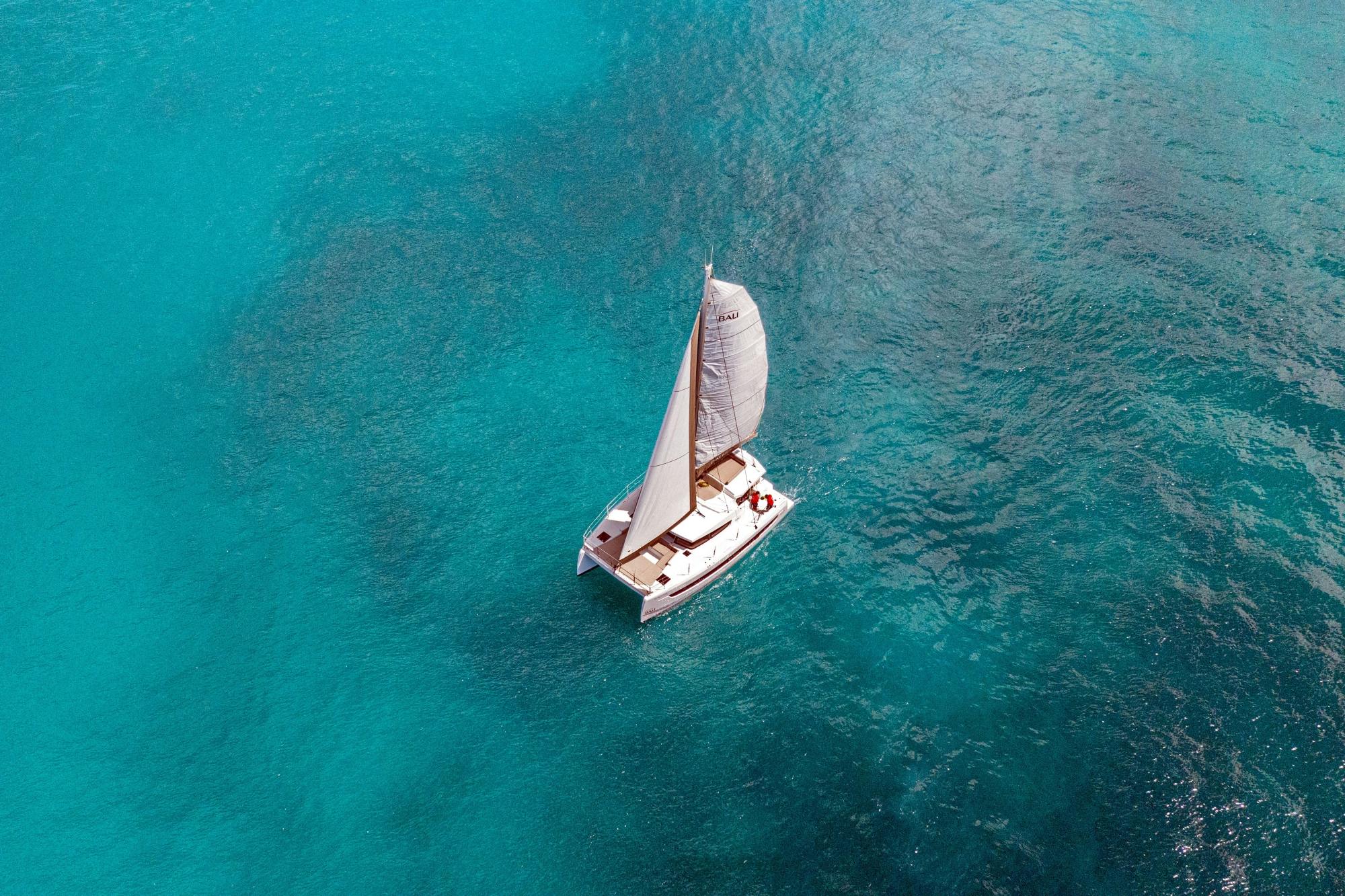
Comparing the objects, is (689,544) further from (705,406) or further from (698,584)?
(705,406)

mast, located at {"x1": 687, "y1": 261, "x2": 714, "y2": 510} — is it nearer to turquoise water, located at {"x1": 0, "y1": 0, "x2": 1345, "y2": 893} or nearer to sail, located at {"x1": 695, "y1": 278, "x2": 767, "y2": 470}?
sail, located at {"x1": 695, "y1": 278, "x2": 767, "y2": 470}

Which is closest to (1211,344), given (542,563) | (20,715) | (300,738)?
(542,563)

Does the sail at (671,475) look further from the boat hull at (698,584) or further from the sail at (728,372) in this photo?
the boat hull at (698,584)

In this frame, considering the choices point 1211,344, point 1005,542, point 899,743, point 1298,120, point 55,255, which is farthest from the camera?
point 1298,120

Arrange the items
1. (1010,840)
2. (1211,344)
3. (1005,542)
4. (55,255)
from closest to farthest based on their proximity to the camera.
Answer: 1. (1010,840)
2. (1005,542)
3. (1211,344)
4. (55,255)

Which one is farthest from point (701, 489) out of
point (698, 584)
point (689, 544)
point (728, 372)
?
point (728, 372)

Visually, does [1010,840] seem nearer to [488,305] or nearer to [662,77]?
[488,305]

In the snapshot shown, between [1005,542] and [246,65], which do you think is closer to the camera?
[1005,542]
